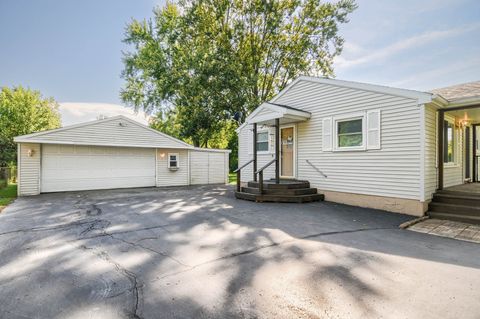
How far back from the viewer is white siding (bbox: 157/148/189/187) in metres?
14.4

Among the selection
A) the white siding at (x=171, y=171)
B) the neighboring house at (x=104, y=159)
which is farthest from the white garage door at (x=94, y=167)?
the white siding at (x=171, y=171)

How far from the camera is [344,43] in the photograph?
1986cm

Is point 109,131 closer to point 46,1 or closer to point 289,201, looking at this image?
point 46,1

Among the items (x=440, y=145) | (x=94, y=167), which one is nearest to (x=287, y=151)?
(x=440, y=145)

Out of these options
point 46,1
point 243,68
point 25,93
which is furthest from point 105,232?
point 25,93

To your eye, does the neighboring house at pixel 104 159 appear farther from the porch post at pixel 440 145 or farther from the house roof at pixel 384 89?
the porch post at pixel 440 145

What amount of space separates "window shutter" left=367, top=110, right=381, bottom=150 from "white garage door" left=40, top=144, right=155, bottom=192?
37.5 ft

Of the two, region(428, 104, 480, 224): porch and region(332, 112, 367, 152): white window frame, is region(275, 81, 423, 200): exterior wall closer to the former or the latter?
region(332, 112, 367, 152): white window frame

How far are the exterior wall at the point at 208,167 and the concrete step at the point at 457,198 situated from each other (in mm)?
12376

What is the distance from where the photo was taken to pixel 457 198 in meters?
6.43

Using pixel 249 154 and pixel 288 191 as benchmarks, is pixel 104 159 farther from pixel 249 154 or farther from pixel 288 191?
pixel 288 191

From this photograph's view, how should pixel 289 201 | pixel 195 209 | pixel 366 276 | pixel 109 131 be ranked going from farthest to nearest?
pixel 109 131 < pixel 289 201 < pixel 195 209 < pixel 366 276

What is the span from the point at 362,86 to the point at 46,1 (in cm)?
1487

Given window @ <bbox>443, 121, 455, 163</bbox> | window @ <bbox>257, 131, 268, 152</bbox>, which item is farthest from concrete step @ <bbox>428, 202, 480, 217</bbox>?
window @ <bbox>257, 131, 268, 152</bbox>
